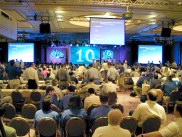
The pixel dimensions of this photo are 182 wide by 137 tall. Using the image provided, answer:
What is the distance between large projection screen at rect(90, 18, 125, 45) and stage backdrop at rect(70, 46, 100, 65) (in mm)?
18886

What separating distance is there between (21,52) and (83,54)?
7323 millimetres

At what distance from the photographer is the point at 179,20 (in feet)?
53.7

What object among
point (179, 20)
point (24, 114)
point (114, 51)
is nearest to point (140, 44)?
point (114, 51)

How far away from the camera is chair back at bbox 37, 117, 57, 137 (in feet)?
17.9

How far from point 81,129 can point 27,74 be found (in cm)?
→ 702

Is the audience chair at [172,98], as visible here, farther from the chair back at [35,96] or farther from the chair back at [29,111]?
the chair back at [29,111]

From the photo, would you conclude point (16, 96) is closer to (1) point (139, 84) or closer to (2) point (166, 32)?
(1) point (139, 84)

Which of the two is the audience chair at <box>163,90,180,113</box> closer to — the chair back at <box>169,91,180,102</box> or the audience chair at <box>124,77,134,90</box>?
the chair back at <box>169,91,180,102</box>

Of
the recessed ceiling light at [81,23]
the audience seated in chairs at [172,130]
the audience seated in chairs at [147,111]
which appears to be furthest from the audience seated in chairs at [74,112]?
the recessed ceiling light at [81,23]

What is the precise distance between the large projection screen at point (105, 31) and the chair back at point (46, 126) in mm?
7989

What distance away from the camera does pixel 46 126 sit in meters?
5.50

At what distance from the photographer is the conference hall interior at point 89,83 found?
5609 millimetres

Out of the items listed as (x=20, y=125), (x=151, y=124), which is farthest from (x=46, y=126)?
(x=151, y=124)

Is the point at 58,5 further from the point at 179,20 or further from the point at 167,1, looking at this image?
the point at 179,20
